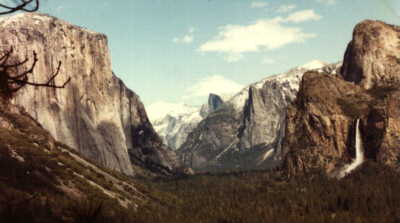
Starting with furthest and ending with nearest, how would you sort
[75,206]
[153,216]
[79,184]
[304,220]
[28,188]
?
[304,220]
[153,216]
[79,184]
[28,188]
[75,206]

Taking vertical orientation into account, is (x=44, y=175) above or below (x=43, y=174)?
below

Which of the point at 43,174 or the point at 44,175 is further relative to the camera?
the point at 44,175

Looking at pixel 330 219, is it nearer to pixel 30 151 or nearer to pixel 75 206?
pixel 30 151

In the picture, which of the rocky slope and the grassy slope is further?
the rocky slope

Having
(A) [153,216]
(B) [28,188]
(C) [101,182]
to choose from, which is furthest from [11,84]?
(C) [101,182]

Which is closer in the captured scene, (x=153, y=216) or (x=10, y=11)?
(x=10, y=11)

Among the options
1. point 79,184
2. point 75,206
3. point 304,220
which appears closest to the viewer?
point 75,206

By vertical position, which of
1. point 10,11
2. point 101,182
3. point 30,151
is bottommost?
point 101,182

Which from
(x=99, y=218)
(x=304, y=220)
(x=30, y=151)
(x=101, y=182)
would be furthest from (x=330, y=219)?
(x=99, y=218)

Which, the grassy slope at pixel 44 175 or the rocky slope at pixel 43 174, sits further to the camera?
the rocky slope at pixel 43 174

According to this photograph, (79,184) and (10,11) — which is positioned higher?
(10,11)

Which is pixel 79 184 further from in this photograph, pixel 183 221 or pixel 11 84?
pixel 11 84
